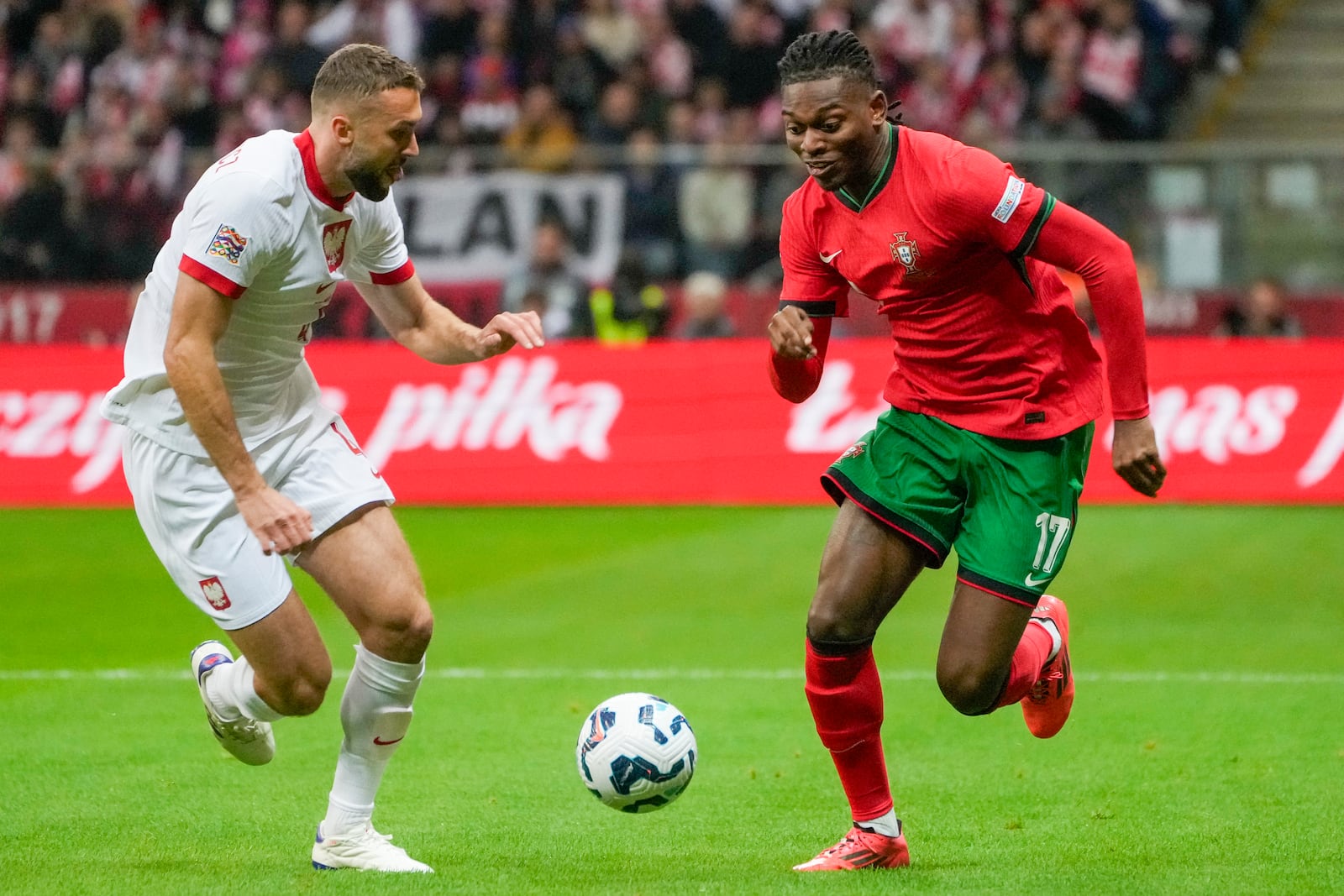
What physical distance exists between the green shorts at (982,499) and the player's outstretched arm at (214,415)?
1681 mm

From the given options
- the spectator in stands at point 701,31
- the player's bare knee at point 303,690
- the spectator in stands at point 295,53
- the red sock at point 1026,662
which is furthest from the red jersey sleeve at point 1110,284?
the spectator in stands at point 295,53

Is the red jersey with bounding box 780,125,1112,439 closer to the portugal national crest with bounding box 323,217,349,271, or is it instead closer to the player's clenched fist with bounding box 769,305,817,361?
the player's clenched fist with bounding box 769,305,817,361

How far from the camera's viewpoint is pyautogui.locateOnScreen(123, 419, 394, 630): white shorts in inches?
203

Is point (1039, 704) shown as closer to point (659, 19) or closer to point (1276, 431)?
point (1276, 431)

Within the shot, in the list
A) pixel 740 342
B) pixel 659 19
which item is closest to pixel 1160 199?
pixel 740 342

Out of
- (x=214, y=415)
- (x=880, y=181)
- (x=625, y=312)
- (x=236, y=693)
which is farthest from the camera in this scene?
(x=625, y=312)

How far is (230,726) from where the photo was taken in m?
5.42

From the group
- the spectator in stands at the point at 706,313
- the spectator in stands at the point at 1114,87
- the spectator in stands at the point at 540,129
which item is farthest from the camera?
the spectator in stands at the point at 1114,87

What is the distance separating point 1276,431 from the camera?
12.8 meters

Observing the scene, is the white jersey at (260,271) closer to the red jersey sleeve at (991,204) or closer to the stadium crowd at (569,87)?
the red jersey sleeve at (991,204)

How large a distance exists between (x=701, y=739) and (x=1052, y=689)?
1567mm

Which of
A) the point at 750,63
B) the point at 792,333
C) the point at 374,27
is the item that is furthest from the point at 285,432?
the point at 374,27

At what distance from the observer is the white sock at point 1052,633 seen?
581 centimetres

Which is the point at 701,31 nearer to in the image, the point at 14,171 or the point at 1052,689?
the point at 14,171
